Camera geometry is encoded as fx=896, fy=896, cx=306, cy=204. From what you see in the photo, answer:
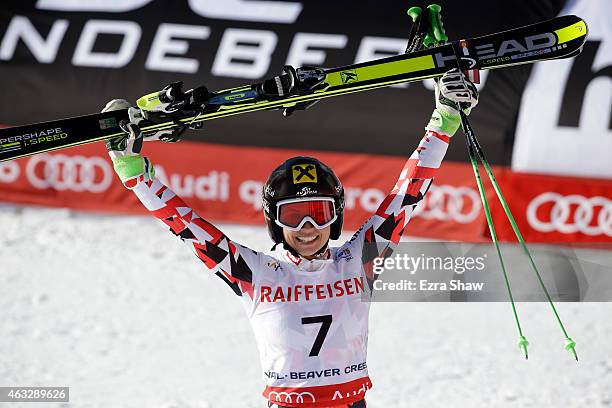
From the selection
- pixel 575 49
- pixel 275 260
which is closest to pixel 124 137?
pixel 275 260

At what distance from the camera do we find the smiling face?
12.2 feet

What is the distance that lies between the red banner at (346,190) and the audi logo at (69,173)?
11 millimetres

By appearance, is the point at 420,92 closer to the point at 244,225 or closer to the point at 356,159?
the point at 356,159

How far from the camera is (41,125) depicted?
419 centimetres

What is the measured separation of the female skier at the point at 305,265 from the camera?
3689 millimetres

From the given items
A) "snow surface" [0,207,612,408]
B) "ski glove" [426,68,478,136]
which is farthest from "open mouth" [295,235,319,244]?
"snow surface" [0,207,612,408]

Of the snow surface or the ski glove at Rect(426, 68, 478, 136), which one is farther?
the snow surface

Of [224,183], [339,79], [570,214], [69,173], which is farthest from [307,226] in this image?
[69,173]

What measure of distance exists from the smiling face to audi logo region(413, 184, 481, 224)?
528 cm

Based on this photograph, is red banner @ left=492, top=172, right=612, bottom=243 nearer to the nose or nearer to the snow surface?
the snow surface

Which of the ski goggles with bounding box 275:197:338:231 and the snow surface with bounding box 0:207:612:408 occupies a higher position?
the snow surface with bounding box 0:207:612:408

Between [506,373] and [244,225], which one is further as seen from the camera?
[244,225]

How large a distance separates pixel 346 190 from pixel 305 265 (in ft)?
18.1

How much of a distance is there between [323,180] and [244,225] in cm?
572
